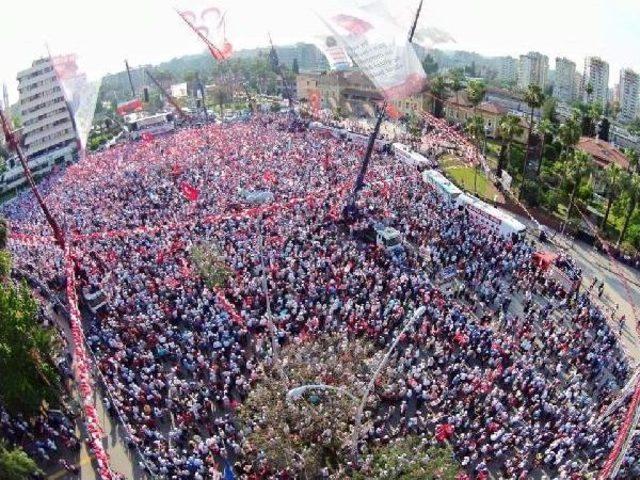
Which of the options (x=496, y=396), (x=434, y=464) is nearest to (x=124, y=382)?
(x=434, y=464)

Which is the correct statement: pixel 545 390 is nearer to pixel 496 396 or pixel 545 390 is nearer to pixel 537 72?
pixel 496 396

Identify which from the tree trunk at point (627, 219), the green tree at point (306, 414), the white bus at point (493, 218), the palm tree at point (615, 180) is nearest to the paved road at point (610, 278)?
the tree trunk at point (627, 219)

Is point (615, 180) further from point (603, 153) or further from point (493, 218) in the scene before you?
point (603, 153)

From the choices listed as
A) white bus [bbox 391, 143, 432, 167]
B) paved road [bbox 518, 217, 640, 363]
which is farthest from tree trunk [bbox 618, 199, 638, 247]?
white bus [bbox 391, 143, 432, 167]

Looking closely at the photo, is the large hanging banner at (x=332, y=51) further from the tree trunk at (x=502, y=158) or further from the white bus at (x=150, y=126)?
the white bus at (x=150, y=126)

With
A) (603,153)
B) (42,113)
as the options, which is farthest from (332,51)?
(42,113)

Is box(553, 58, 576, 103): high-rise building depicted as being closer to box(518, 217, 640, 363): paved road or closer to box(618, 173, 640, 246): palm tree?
box(618, 173, 640, 246): palm tree
